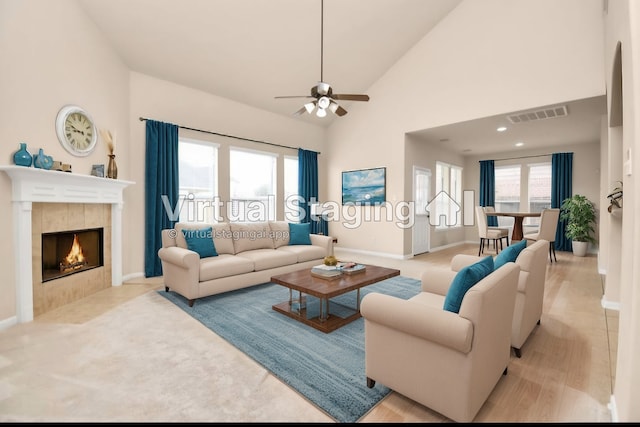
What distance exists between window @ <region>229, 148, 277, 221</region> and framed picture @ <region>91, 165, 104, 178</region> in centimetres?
214

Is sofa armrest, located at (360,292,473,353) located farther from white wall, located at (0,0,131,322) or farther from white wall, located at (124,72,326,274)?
white wall, located at (124,72,326,274)

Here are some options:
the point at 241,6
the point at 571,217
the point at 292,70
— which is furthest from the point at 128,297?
the point at 571,217

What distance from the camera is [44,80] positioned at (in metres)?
3.11

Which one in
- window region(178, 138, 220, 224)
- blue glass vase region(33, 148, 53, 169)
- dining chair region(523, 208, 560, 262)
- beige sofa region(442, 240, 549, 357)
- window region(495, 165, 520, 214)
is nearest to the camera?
beige sofa region(442, 240, 549, 357)

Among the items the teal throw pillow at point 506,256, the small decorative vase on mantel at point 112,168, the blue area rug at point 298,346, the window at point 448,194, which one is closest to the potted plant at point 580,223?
the window at point 448,194

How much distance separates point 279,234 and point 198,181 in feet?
5.97

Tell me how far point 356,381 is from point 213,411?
2.81 feet

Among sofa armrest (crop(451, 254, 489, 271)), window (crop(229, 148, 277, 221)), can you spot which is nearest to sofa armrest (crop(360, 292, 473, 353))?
sofa armrest (crop(451, 254, 489, 271))

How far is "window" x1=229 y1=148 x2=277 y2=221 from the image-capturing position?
229 inches

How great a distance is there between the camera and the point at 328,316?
2.94m

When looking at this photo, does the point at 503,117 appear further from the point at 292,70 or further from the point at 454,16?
the point at 292,70

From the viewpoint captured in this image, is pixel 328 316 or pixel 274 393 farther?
pixel 328 316

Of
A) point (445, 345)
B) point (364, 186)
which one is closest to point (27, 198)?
point (445, 345)

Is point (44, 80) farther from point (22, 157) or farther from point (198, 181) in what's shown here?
point (198, 181)
